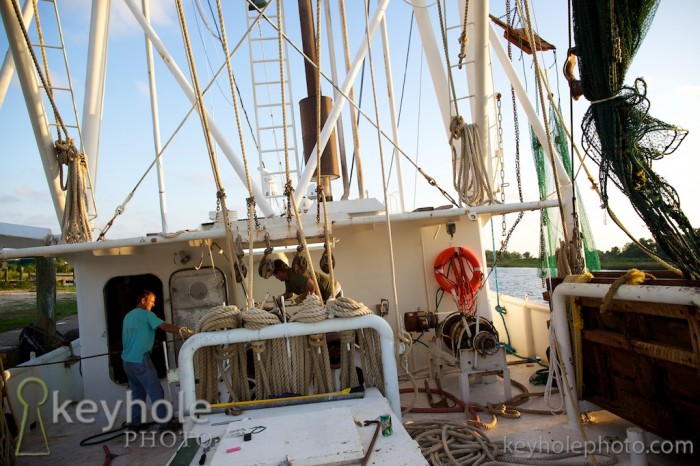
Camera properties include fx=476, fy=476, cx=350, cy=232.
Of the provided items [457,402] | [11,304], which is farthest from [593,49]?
[11,304]

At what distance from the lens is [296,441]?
2.01m

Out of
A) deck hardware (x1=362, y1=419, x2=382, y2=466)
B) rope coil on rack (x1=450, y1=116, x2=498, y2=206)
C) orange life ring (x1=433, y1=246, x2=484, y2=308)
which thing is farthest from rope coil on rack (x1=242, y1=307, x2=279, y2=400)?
orange life ring (x1=433, y1=246, x2=484, y2=308)

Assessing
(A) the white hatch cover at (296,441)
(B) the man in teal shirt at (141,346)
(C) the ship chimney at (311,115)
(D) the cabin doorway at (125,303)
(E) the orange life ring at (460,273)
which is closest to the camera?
(A) the white hatch cover at (296,441)

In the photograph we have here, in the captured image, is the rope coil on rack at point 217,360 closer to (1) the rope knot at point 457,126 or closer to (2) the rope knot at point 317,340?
(2) the rope knot at point 317,340

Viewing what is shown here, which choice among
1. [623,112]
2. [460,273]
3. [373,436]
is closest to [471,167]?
[460,273]

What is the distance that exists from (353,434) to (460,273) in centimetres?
449

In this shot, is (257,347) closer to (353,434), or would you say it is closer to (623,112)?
(353,434)

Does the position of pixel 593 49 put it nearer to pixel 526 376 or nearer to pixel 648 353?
pixel 648 353

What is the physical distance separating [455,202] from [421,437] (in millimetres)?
2769

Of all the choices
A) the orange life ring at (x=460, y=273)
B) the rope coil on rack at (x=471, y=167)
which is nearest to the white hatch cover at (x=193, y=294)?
the orange life ring at (x=460, y=273)

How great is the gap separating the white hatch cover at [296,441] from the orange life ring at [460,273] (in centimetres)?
415

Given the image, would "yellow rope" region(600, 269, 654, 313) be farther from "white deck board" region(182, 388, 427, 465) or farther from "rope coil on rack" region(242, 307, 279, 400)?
"rope coil on rack" region(242, 307, 279, 400)

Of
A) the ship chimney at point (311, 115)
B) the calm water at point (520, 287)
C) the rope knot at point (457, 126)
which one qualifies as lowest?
the calm water at point (520, 287)

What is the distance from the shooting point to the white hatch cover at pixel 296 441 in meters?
1.85
